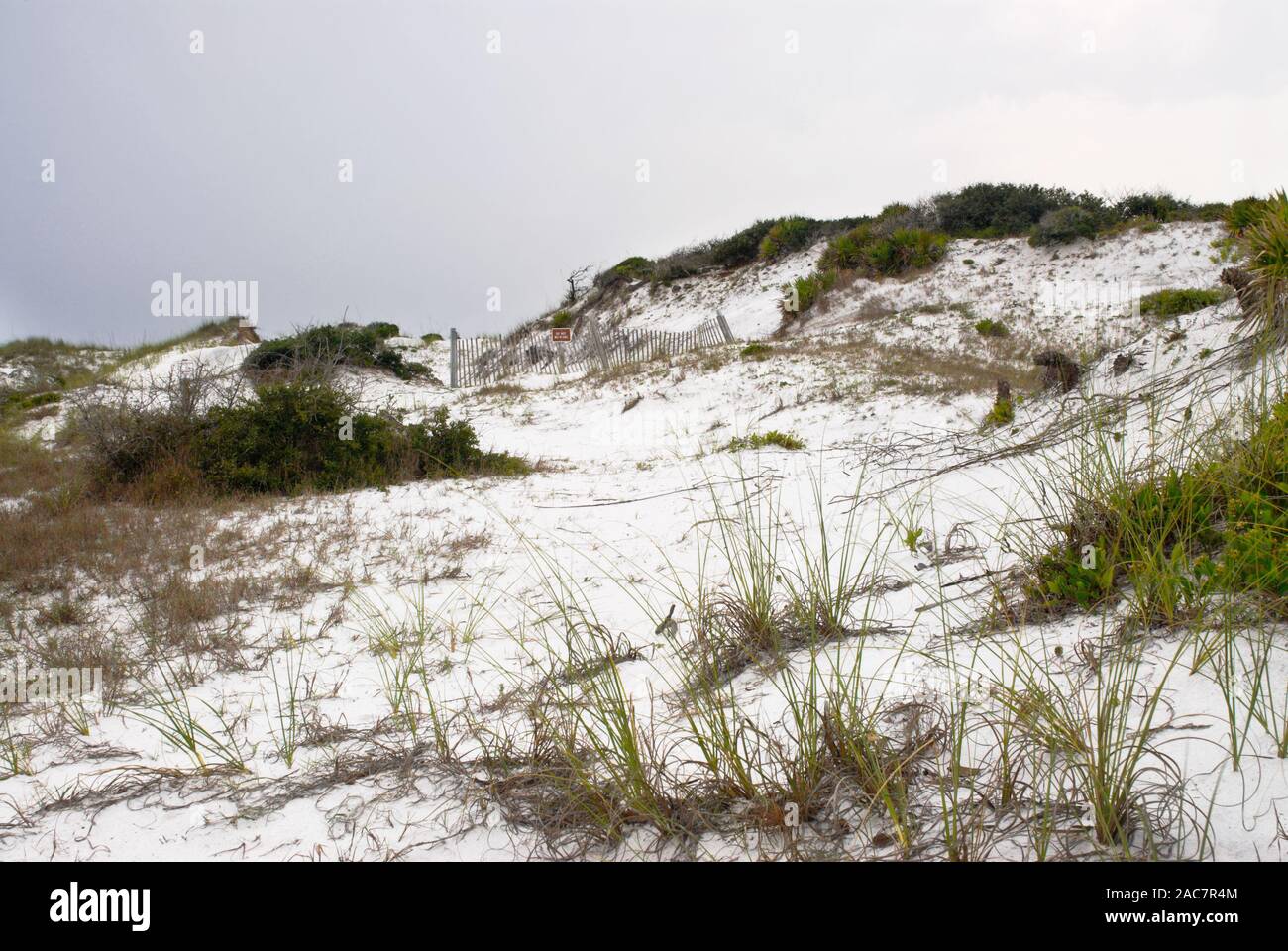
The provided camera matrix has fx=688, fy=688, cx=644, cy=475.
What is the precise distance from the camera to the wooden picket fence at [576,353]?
19.9m

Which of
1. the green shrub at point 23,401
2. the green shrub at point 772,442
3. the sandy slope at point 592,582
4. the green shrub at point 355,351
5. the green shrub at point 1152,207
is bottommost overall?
the sandy slope at point 592,582

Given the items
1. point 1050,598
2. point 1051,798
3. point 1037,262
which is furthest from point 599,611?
point 1037,262

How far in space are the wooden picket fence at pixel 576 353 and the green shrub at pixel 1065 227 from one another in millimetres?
10785

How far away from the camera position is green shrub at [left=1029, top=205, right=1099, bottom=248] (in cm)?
2169

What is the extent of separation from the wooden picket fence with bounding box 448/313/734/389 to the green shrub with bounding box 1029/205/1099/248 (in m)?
10.8

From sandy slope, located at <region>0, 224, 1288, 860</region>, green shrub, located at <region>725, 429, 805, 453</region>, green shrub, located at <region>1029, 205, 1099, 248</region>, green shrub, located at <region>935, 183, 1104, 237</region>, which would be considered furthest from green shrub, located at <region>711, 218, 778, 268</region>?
green shrub, located at <region>725, 429, 805, 453</region>

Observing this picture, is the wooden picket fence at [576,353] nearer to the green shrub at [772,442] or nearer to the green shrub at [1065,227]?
the green shrub at [772,442]

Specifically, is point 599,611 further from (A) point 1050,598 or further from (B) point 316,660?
(A) point 1050,598

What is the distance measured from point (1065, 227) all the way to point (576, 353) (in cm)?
1594

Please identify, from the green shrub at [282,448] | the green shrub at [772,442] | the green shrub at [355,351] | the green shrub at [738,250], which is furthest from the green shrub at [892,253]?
the green shrub at [282,448]

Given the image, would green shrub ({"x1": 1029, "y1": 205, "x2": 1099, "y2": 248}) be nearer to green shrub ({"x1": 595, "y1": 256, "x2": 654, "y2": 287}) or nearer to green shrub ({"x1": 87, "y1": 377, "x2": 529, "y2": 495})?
green shrub ({"x1": 595, "y1": 256, "x2": 654, "y2": 287})

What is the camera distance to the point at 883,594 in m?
3.55

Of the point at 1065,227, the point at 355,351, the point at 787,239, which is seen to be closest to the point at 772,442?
the point at 355,351

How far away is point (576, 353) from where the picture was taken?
68.9 ft
